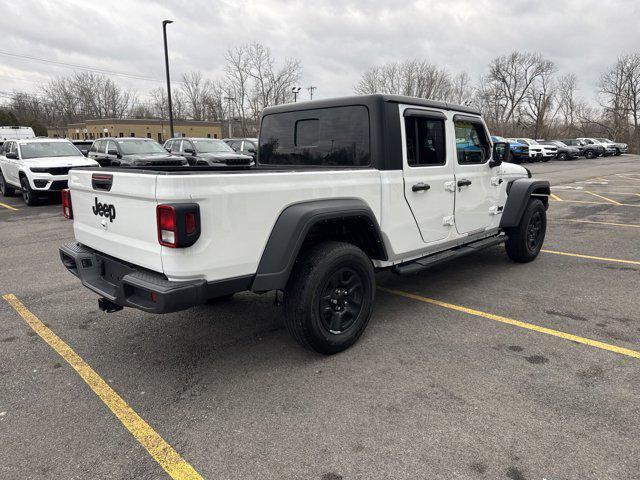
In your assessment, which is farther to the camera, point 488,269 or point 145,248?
point 488,269

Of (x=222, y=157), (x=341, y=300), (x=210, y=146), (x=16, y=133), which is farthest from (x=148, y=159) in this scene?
(x=16, y=133)

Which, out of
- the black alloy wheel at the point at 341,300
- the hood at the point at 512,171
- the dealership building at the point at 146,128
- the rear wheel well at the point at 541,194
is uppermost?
the dealership building at the point at 146,128

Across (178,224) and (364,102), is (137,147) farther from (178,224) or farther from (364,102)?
(178,224)

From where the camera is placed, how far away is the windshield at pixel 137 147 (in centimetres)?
1491

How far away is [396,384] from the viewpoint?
3145 millimetres

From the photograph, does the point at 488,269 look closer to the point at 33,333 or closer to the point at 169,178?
the point at 169,178

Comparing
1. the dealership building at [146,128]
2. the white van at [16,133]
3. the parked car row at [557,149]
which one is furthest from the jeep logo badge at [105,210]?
the dealership building at [146,128]

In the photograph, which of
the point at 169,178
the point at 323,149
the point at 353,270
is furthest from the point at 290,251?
the point at 323,149

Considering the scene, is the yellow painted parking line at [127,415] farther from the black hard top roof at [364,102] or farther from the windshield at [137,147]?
the windshield at [137,147]

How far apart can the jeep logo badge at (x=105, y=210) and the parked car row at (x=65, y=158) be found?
6.97m

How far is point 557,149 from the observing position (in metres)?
35.7

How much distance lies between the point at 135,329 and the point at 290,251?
1979 mm

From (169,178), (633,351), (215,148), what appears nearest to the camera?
(169,178)

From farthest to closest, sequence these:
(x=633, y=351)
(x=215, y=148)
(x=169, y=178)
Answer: (x=215, y=148)
(x=633, y=351)
(x=169, y=178)
